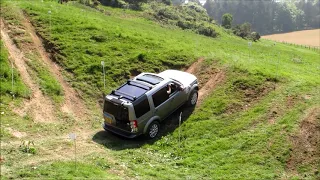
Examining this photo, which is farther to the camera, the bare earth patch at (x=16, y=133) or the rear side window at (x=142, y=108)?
the rear side window at (x=142, y=108)

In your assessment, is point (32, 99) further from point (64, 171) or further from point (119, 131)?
point (64, 171)

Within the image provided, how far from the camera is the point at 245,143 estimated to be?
597 inches

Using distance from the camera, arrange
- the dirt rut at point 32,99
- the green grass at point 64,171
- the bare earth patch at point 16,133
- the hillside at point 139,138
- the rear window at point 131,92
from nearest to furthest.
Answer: the green grass at point 64,171, the hillside at point 139,138, the bare earth patch at point 16,133, the rear window at point 131,92, the dirt rut at point 32,99

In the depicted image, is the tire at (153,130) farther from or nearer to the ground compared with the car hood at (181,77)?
nearer to the ground

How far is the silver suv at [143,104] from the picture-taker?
1565 cm

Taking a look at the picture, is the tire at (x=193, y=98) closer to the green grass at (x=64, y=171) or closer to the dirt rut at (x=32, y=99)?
the dirt rut at (x=32, y=99)

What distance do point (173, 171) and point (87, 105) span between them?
7311mm

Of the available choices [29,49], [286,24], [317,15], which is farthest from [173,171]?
[317,15]

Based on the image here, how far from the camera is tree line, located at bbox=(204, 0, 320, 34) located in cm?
14062

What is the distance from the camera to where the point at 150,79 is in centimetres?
1730

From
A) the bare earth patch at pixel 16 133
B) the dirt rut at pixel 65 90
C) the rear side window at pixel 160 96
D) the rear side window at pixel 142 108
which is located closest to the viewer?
the bare earth patch at pixel 16 133

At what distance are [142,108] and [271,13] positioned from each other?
140 metres

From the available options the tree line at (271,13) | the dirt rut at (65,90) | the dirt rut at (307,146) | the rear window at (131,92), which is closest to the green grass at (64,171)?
the rear window at (131,92)

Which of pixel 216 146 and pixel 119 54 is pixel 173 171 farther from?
pixel 119 54
